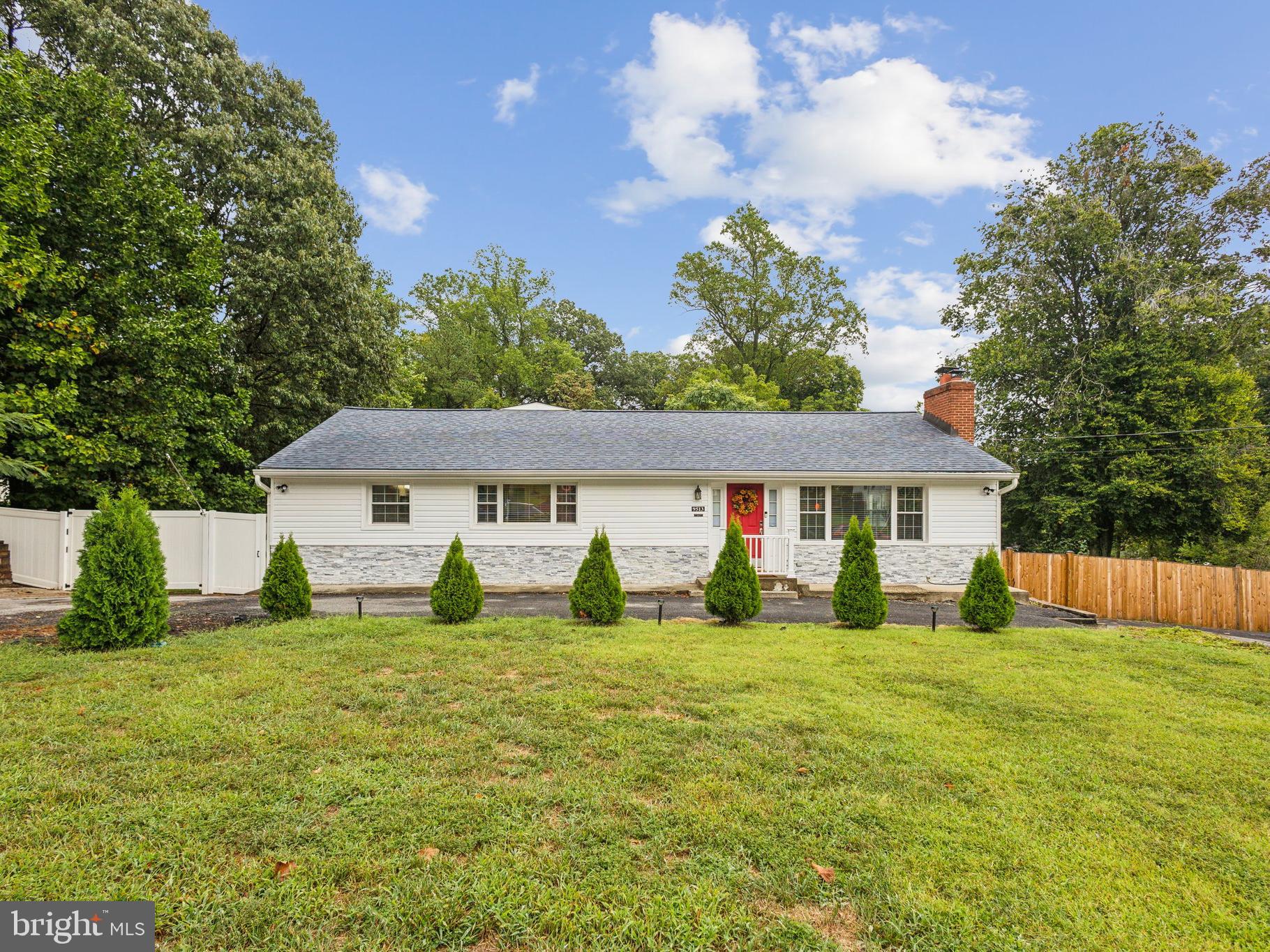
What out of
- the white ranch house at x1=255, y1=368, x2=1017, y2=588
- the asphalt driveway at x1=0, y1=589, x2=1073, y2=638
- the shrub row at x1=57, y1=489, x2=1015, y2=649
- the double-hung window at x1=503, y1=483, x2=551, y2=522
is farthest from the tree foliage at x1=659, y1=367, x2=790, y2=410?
the shrub row at x1=57, y1=489, x2=1015, y2=649

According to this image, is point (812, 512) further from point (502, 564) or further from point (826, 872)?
point (826, 872)

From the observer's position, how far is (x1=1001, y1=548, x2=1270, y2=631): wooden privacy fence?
410 inches

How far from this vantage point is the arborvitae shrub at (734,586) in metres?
7.98

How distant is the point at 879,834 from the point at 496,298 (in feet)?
106

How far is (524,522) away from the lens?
12398 mm

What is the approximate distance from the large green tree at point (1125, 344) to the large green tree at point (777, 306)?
30.5 ft

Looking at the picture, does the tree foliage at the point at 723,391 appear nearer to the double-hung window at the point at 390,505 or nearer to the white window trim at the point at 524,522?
the white window trim at the point at 524,522

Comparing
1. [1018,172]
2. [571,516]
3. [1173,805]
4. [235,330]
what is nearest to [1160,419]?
[1018,172]

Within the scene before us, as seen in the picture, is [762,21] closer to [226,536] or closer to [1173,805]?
[1173,805]

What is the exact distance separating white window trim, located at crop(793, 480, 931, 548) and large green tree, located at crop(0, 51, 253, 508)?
45.5 ft

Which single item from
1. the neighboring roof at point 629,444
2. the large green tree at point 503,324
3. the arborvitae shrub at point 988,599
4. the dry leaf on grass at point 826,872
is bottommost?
the dry leaf on grass at point 826,872

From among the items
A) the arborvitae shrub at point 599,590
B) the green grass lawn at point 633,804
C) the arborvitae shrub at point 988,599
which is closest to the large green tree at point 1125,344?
the arborvitae shrub at point 988,599

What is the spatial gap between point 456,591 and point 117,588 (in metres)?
3.57

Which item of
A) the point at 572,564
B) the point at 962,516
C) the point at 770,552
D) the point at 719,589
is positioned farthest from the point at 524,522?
the point at 962,516
